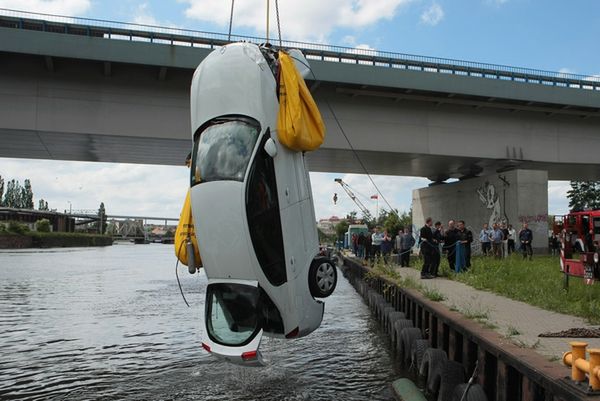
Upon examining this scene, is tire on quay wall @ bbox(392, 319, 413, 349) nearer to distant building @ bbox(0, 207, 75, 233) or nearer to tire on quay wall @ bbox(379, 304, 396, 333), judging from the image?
tire on quay wall @ bbox(379, 304, 396, 333)

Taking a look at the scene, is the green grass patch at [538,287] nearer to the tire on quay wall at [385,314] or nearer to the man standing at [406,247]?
the tire on quay wall at [385,314]

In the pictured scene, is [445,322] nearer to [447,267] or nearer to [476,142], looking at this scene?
[447,267]

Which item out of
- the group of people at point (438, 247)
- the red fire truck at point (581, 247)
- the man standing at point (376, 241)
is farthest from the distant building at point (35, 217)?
the group of people at point (438, 247)

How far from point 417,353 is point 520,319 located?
189 centimetres

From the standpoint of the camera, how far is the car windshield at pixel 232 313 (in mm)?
5832

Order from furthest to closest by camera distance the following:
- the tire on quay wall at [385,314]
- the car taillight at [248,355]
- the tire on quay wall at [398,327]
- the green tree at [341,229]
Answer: the green tree at [341,229] → the tire on quay wall at [385,314] → the tire on quay wall at [398,327] → the car taillight at [248,355]

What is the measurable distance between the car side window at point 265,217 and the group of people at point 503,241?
1578 cm

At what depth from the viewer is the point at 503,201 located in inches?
1032

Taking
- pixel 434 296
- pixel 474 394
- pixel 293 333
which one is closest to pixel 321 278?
pixel 293 333

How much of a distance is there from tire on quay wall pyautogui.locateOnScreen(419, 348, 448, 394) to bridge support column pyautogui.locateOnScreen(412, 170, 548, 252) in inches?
747

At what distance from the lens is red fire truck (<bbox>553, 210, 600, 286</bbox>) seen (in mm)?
9867

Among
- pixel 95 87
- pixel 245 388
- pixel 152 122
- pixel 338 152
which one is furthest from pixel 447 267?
pixel 95 87

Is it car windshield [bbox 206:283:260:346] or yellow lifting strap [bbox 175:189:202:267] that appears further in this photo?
yellow lifting strap [bbox 175:189:202:267]

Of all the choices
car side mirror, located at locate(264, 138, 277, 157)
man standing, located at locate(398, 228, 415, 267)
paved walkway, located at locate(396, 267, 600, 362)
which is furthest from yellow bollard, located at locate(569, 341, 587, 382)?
man standing, located at locate(398, 228, 415, 267)
